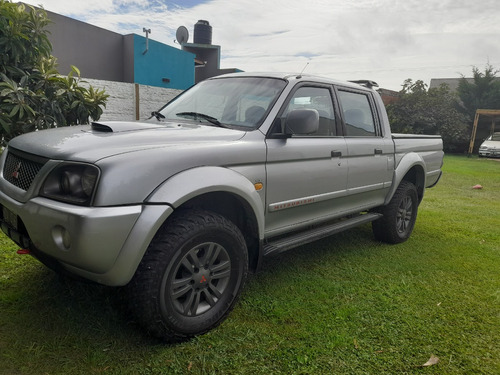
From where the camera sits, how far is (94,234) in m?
1.91

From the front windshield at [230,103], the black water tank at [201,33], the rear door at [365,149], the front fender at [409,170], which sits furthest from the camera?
the black water tank at [201,33]

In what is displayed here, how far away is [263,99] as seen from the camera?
3.20 meters

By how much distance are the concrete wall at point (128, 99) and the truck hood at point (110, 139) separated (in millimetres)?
5696

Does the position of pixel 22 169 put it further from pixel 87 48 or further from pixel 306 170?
pixel 87 48

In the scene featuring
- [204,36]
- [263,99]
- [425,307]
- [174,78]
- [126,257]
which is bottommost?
[425,307]

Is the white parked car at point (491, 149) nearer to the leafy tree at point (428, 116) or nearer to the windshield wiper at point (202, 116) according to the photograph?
the leafy tree at point (428, 116)

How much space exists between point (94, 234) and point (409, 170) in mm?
3907

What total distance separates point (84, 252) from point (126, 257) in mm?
205

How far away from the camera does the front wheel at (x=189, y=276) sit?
85.8 inches

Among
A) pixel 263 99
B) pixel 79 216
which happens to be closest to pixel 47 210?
pixel 79 216

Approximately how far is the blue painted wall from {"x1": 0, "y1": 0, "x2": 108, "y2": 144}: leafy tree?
7.84m

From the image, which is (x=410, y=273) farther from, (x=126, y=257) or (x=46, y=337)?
(x=46, y=337)

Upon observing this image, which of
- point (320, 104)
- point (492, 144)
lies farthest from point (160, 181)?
point (492, 144)

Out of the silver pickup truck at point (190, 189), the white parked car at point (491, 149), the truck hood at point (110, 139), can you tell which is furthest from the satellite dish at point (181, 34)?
the white parked car at point (491, 149)
